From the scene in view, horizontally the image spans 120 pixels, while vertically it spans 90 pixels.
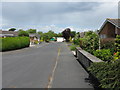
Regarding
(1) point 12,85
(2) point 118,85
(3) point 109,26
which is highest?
(3) point 109,26

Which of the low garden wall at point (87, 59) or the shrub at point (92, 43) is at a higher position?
the shrub at point (92, 43)

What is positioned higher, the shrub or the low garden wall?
the shrub

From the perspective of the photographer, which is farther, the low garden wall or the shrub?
the shrub

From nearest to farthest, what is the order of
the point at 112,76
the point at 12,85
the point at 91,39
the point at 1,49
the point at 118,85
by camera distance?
1. the point at 118,85
2. the point at 112,76
3. the point at 12,85
4. the point at 91,39
5. the point at 1,49

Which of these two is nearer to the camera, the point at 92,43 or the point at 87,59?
the point at 87,59

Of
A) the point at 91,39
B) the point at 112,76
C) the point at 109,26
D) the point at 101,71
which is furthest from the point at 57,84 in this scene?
the point at 109,26

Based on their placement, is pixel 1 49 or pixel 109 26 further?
pixel 1 49

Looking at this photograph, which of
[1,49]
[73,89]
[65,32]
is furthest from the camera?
[65,32]

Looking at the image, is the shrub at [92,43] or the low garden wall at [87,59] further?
the shrub at [92,43]

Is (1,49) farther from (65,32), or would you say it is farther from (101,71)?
(65,32)

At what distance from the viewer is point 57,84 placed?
7215 millimetres

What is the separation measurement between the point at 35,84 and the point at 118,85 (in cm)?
401

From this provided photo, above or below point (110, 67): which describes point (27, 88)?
below

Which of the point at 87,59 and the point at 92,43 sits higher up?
the point at 92,43
